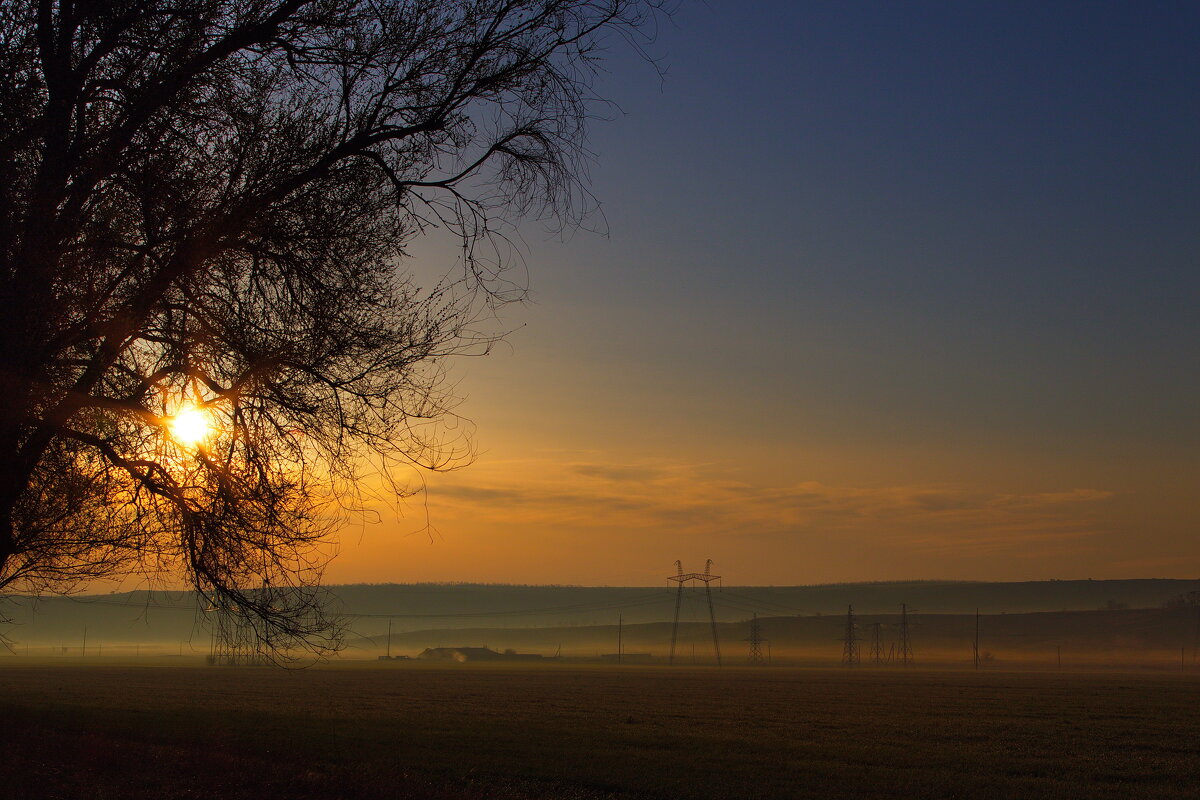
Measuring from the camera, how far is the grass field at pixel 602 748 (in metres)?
10.4

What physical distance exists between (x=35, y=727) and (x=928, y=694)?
61245 millimetres

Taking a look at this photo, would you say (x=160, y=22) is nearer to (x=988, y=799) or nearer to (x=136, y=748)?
(x=136, y=748)

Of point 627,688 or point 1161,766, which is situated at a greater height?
point 1161,766

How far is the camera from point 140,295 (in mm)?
8703

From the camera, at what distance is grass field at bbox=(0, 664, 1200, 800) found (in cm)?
1040

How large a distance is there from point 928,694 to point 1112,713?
18.1 meters

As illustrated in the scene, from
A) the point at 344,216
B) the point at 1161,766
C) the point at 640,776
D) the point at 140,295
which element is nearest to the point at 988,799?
the point at 640,776

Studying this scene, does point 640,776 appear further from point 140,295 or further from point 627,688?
point 627,688

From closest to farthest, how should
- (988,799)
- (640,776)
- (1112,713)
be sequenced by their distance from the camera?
(988,799) < (640,776) < (1112,713)

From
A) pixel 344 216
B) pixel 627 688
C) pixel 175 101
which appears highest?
pixel 175 101

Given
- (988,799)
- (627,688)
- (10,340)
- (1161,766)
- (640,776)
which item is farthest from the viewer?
(627,688)

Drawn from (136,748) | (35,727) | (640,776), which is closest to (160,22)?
(136,748)

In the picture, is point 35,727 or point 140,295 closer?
point 140,295

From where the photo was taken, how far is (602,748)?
27.3 meters
